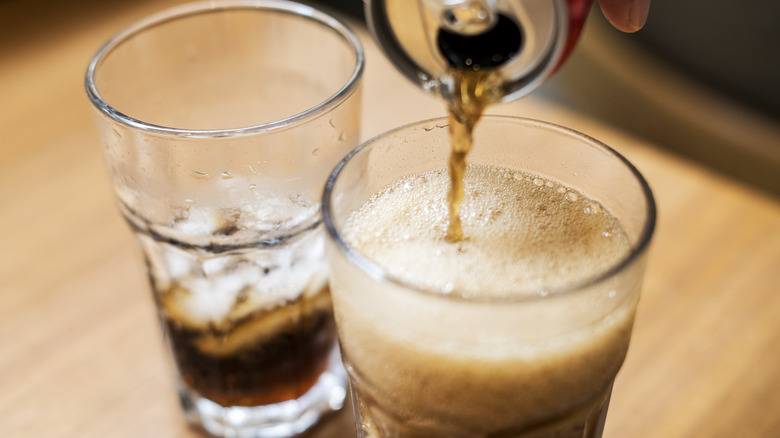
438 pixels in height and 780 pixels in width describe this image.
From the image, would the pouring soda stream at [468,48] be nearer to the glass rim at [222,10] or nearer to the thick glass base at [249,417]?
the glass rim at [222,10]

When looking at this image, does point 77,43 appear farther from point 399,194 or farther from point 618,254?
point 618,254

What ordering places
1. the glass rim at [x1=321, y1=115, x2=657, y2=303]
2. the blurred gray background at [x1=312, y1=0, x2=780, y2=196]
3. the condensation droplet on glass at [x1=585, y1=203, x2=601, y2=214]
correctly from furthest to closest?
the blurred gray background at [x1=312, y1=0, x2=780, y2=196] → the condensation droplet on glass at [x1=585, y1=203, x2=601, y2=214] → the glass rim at [x1=321, y1=115, x2=657, y2=303]

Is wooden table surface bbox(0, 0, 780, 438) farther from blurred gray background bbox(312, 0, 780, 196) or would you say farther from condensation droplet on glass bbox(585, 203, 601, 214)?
blurred gray background bbox(312, 0, 780, 196)

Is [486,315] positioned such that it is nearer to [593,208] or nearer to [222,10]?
[593,208]

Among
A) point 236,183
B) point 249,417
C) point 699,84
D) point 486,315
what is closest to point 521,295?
point 486,315

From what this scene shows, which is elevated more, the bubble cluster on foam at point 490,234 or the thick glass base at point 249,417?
the bubble cluster on foam at point 490,234

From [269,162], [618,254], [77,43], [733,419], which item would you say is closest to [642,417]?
[733,419]

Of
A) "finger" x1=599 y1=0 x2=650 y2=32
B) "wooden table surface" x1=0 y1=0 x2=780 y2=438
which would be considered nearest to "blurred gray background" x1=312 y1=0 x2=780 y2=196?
"wooden table surface" x1=0 y1=0 x2=780 y2=438

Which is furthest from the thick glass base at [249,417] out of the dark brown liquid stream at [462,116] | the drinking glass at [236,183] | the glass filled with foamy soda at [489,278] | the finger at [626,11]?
the finger at [626,11]
